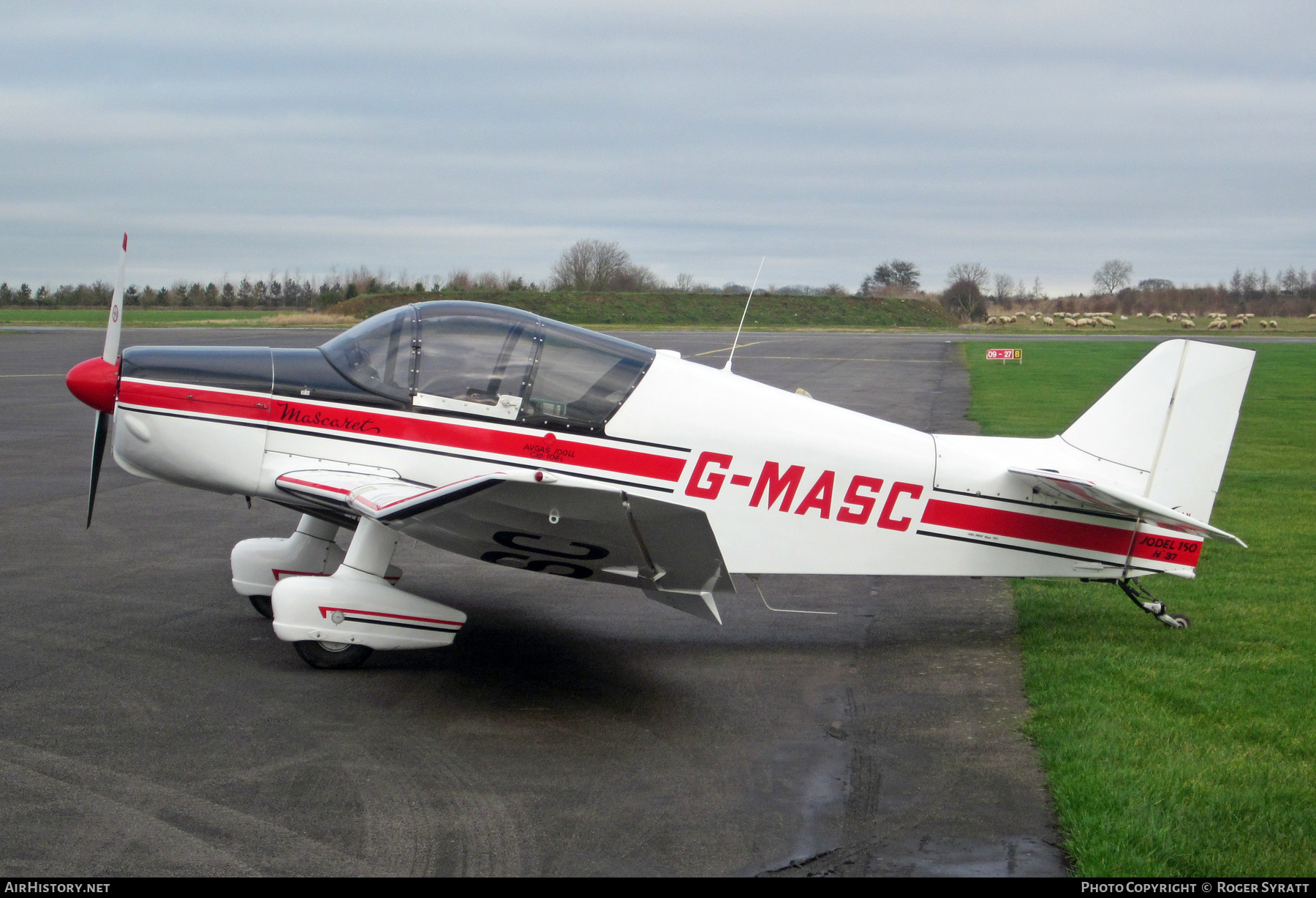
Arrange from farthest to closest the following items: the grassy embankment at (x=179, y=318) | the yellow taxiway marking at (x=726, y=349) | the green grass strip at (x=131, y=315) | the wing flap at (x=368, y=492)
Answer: the green grass strip at (x=131, y=315) → the grassy embankment at (x=179, y=318) → the yellow taxiway marking at (x=726, y=349) → the wing flap at (x=368, y=492)

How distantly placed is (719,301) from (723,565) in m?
83.4

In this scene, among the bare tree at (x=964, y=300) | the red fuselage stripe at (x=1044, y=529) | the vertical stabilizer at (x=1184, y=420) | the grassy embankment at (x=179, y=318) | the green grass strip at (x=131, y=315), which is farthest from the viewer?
the bare tree at (x=964, y=300)

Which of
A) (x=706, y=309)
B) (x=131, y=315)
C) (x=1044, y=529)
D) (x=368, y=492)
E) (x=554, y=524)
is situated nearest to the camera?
(x=554, y=524)

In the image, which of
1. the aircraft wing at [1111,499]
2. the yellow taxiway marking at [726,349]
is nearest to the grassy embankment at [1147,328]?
the yellow taxiway marking at [726,349]

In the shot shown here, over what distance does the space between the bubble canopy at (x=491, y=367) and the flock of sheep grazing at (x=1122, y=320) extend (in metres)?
69.1

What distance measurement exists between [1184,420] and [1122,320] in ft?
271

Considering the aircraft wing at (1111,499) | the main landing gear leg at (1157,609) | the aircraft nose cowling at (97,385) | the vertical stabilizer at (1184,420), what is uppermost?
the vertical stabilizer at (1184,420)

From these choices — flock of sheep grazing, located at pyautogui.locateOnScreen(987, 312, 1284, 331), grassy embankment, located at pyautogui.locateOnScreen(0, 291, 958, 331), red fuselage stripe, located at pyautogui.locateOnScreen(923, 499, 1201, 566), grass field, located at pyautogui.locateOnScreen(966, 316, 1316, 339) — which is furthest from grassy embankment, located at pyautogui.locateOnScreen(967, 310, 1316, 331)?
red fuselage stripe, located at pyautogui.locateOnScreen(923, 499, 1201, 566)

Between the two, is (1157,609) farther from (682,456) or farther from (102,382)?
(102,382)

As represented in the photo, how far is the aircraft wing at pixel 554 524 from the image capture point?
17.0 ft

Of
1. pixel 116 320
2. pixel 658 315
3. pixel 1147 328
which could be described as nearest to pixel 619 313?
pixel 658 315

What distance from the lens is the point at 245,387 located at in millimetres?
6406

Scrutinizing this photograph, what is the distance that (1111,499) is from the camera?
636 centimetres

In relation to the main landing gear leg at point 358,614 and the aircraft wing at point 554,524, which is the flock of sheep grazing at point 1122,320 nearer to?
the aircraft wing at point 554,524
